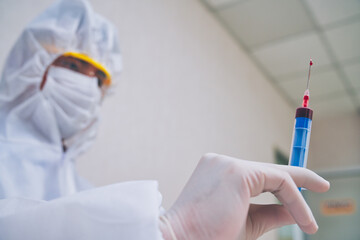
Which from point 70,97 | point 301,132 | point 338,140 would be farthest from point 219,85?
point 338,140

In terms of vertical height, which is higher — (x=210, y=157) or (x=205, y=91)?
(x=205, y=91)

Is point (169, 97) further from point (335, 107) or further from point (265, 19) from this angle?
point (335, 107)

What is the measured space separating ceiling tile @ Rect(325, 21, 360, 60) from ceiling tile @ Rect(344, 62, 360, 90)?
0.13 metres

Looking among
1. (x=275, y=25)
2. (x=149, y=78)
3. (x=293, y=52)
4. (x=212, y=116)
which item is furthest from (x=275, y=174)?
(x=293, y=52)

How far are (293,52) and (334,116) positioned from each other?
127 cm

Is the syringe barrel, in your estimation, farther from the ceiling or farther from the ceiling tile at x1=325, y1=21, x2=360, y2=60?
the ceiling tile at x1=325, y1=21, x2=360, y2=60

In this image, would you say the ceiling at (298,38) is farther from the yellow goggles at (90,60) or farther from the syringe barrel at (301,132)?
the syringe barrel at (301,132)

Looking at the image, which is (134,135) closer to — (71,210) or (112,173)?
(112,173)

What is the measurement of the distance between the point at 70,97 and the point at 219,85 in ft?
4.43

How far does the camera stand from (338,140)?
3.59 m

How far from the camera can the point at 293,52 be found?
258 centimetres

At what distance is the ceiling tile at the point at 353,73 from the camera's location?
2.68 metres

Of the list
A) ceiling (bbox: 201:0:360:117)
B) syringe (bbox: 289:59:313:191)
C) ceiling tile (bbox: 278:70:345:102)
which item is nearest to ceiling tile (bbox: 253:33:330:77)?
ceiling (bbox: 201:0:360:117)

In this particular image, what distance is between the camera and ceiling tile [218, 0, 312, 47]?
2.15m
